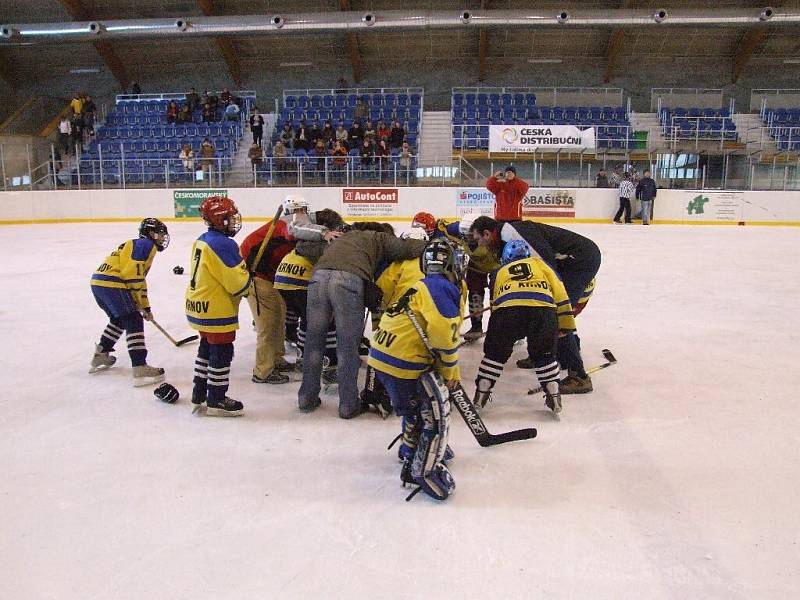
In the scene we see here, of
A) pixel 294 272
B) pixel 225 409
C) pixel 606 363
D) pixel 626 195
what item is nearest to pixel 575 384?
pixel 606 363

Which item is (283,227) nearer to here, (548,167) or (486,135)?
(548,167)

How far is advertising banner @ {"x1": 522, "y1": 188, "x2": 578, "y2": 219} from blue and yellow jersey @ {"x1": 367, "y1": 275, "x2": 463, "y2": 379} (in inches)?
609

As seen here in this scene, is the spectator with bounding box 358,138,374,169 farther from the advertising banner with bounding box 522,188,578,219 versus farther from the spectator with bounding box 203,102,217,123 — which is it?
the spectator with bounding box 203,102,217,123

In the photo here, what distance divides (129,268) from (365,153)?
50.1 feet

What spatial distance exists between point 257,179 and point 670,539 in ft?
57.6

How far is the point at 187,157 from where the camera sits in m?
19.8

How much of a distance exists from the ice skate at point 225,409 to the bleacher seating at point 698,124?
64.5ft

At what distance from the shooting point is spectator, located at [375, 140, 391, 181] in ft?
60.5

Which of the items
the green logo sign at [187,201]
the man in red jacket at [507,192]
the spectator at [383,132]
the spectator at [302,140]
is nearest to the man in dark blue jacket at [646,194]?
the spectator at [383,132]

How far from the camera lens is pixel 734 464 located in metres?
3.54

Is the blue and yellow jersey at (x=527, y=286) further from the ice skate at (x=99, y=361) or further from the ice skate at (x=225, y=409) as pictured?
the ice skate at (x=99, y=361)

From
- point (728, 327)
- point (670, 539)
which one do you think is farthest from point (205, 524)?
point (728, 327)

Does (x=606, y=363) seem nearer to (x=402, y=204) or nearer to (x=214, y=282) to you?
(x=214, y=282)

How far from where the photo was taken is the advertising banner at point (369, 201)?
18.4 m
